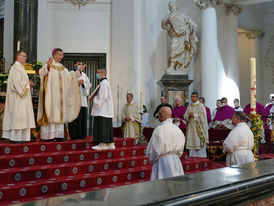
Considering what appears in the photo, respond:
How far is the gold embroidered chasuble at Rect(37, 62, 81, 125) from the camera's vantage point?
7445 millimetres

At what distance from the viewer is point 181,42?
1287 centimetres

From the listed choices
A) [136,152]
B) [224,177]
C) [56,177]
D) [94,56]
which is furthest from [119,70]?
[224,177]

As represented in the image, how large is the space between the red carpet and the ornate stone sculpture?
5495mm

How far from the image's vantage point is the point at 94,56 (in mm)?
13594

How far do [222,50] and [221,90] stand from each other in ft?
5.74

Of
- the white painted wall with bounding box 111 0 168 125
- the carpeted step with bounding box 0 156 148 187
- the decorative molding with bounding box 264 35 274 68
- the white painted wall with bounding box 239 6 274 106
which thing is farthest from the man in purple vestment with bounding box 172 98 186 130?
the decorative molding with bounding box 264 35 274 68

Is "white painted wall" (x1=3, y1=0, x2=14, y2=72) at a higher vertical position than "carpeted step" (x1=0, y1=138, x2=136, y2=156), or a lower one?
higher

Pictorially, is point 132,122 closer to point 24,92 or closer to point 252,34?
point 24,92

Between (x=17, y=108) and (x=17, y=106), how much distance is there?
0.04 meters

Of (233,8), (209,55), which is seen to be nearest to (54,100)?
(209,55)

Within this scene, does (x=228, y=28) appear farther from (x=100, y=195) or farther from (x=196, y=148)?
(x=100, y=195)

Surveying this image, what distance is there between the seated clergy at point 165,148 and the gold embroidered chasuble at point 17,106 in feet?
9.80

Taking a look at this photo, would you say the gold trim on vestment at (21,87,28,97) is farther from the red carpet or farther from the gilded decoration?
the gilded decoration

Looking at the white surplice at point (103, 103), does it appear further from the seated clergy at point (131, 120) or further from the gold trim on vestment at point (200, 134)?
the seated clergy at point (131, 120)
